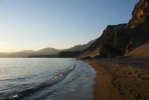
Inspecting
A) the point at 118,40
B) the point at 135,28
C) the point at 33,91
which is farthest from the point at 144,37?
the point at 33,91

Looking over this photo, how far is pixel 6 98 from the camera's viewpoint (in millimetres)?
17531

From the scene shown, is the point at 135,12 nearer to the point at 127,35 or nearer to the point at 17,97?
the point at 127,35

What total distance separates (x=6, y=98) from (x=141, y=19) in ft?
453

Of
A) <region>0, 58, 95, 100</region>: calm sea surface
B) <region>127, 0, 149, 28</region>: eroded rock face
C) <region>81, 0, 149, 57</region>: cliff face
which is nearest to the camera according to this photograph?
<region>0, 58, 95, 100</region>: calm sea surface

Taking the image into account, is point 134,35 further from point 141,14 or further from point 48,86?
point 48,86

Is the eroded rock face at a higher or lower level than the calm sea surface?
higher

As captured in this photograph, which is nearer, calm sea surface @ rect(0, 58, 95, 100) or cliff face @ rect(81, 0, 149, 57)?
calm sea surface @ rect(0, 58, 95, 100)

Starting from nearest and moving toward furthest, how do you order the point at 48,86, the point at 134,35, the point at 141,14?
the point at 48,86
the point at 134,35
the point at 141,14

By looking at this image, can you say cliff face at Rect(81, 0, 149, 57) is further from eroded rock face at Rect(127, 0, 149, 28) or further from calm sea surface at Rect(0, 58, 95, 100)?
calm sea surface at Rect(0, 58, 95, 100)

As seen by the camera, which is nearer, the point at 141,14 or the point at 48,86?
the point at 48,86

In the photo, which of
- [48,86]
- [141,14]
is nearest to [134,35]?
[141,14]

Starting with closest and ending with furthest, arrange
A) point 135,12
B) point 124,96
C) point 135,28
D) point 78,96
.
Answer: point 124,96 < point 78,96 < point 135,28 < point 135,12

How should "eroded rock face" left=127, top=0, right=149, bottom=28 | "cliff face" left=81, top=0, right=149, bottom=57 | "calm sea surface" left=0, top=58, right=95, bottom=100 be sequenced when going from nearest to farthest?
A: "calm sea surface" left=0, top=58, right=95, bottom=100, "cliff face" left=81, top=0, right=149, bottom=57, "eroded rock face" left=127, top=0, right=149, bottom=28

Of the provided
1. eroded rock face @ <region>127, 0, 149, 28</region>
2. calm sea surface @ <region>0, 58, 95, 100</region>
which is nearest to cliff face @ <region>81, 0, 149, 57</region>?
eroded rock face @ <region>127, 0, 149, 28</region>
